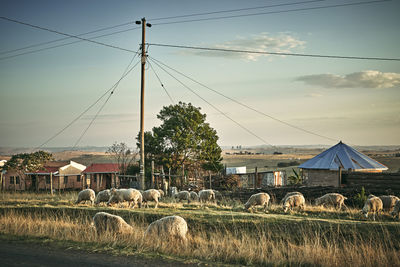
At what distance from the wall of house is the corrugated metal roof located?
1.58 feet

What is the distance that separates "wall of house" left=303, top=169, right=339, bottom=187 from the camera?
26.3m

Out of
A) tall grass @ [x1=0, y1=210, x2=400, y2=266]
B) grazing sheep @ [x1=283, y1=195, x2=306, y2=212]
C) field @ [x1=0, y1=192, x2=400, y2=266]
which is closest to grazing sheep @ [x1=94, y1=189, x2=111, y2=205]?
field @ [x1=0, y1=192, x2=400, y2=266]

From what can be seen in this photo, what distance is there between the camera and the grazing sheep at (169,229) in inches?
386

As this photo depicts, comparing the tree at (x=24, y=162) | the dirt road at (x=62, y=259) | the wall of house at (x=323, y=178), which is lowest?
the dirt road at (x=62, y=259)

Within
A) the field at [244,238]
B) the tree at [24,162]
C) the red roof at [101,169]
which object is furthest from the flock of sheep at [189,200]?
the red roof at [101,169]

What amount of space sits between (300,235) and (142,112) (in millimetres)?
13926

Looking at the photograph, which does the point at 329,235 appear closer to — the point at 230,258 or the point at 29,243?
the point at 230,258

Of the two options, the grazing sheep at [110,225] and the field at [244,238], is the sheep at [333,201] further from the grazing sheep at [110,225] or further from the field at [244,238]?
the grazing sheep at [110,225]

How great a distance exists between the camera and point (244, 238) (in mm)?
10453

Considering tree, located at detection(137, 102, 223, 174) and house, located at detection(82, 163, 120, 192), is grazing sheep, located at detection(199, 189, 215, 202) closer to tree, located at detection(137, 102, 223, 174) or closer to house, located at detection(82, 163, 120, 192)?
tree, located at detection(137, 102, 223, 174)

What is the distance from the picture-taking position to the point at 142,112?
850 inches

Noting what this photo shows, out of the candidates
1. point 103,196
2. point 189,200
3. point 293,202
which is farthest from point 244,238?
point 103,196

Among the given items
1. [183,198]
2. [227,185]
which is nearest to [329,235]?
[183,198]

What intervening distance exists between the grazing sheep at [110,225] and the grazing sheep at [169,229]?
3.29 feet
